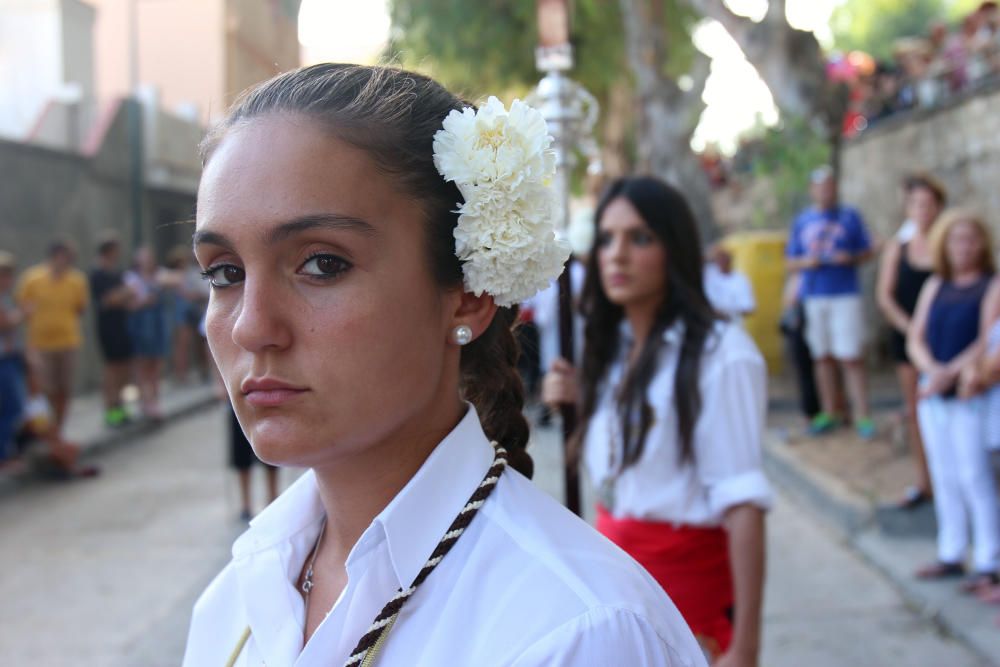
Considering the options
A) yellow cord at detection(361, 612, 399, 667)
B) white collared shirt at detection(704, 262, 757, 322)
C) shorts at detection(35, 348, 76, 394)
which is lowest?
shorts at detection(35, 348, 76, 394)

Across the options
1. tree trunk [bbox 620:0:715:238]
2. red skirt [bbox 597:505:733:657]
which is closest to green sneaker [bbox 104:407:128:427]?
tree trunk [bbox 620:0:715:238]

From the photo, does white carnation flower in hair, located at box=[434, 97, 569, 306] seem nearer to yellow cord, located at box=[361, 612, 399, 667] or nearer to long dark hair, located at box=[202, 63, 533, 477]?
long dark hair, located at box=[202, 63, 533, 477]

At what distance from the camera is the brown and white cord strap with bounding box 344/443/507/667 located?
122 centimetres

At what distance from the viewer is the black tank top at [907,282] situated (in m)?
6.41

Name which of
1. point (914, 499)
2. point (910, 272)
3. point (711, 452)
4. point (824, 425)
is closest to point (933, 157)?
point (824, 425)

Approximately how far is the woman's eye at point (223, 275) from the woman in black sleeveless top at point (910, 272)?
5514 mm

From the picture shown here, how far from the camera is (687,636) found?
1.26m

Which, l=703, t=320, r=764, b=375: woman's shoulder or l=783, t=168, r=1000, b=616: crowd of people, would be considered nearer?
l=703, t=320, r=764, b=375: woman's shoulder

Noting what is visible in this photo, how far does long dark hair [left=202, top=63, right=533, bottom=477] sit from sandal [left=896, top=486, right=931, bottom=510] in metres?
5.00

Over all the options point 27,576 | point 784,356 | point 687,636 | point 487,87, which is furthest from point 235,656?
point 487,87

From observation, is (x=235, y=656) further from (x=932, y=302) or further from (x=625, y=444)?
(x=932, y=302)

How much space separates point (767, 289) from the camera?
12.0 metres

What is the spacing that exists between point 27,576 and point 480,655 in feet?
19.3

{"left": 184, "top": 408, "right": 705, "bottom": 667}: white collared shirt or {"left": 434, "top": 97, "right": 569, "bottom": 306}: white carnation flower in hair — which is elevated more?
{"left": 434, "top": 97, "right": 569, "bottom": 306}: white carnation flower in hair
